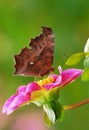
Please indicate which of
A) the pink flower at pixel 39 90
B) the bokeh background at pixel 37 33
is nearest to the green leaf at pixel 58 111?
the pink flower at pixel 39 90

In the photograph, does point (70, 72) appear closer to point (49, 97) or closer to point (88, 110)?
point (49, 97)

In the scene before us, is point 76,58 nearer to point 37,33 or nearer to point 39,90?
point 39,90

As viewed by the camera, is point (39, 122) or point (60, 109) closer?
point (60, 109)

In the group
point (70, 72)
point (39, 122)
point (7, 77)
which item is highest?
point (70, 72)

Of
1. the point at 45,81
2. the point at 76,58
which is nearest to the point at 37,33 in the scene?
the point at 45,81

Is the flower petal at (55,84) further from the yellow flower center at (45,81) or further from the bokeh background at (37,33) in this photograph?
the bokeh background at (37,33)

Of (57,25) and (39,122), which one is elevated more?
(57,25)

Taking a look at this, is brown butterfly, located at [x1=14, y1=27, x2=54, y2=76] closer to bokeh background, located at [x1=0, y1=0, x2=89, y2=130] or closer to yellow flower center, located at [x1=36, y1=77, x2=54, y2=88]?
yellow flower center, located at [x1=36, y1=77, x2=54, y2=88]

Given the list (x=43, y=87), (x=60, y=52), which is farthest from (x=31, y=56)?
(x=60, y=52)
